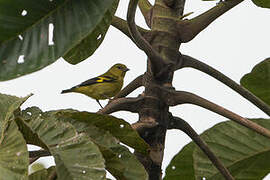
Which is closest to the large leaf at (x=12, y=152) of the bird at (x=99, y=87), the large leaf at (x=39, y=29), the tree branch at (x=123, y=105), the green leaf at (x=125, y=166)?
the large leaf at (x=39, y=29)

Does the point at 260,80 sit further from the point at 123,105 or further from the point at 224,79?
the point at 123,105

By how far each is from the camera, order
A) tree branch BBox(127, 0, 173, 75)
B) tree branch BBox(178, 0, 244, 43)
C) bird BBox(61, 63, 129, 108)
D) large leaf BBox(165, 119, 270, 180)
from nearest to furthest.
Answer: tree branch BBox(127, 0, 173, 75), tree branch BBox(178, 0, 244, 43), large leaf BBox(165, 119, 270, 180), bird BBox(61, 63, 129, 108)

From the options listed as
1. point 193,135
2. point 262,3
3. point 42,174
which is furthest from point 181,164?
point 42,174

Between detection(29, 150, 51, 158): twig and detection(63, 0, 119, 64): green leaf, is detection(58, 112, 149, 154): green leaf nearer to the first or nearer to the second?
detection(29, 150, 51, 158): twig

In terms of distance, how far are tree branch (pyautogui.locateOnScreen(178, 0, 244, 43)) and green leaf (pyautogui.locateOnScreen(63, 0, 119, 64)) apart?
1.29 feet

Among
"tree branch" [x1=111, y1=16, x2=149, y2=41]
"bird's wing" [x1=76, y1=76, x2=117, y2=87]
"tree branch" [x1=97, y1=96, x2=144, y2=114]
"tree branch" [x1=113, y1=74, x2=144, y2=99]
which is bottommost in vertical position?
"tree branch" [x1=97, y1=96, x2=144, y2=114]

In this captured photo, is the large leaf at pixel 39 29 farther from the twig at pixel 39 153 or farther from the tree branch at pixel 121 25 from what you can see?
the tree branch at pixel 121 25

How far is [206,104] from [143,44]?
0.38 metres

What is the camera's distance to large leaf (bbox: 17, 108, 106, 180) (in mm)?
1669

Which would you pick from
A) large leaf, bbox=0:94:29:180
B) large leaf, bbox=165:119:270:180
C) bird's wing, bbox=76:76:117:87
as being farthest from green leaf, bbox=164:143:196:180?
bird's wing, bbox=76:76:117:87

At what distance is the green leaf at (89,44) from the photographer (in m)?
2.61

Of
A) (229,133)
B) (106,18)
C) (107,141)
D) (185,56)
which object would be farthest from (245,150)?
(107,141)

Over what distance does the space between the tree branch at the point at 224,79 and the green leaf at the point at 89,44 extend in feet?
1.35

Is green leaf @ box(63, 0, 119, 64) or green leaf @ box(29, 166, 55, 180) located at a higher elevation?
green leaf @ box(63, 0, 119, 64)
